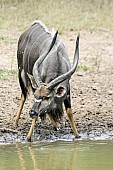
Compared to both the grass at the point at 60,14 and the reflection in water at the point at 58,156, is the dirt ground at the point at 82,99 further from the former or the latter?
the grass at the point at 60,14

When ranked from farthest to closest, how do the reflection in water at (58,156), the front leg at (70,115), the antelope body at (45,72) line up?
the front leg at (70,115)
the antelope body at (45,72)
the reflection in water at (58,156)

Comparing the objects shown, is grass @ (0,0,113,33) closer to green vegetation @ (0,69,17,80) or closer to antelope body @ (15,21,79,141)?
green vegetation @ (0,69,17,80)

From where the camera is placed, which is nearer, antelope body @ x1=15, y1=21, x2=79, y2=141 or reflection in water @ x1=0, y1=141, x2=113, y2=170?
reflection in water @ x1=0, y1=141, x2=113, y2=170

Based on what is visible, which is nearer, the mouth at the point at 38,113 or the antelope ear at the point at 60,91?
the mouth at the point at 38,113

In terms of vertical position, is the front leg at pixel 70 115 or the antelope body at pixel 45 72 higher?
A: the antelope body at pixel 45 72

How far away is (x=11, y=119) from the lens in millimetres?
9930

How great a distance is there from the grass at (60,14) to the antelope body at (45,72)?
25.7 feet

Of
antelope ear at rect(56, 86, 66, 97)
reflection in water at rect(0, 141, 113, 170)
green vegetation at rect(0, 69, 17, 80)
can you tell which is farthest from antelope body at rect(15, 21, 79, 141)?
green vegetation at rect(0, 69, 17, 80)

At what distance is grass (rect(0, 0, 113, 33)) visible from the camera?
61.1ft

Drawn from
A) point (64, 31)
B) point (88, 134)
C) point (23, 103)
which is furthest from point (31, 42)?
point (64, 31)

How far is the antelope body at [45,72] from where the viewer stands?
28.4ft

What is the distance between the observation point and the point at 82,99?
36.4ft

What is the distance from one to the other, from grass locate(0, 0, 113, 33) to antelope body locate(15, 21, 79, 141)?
784cm

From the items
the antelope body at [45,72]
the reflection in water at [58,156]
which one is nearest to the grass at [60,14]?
the antelope body at [45,72]
